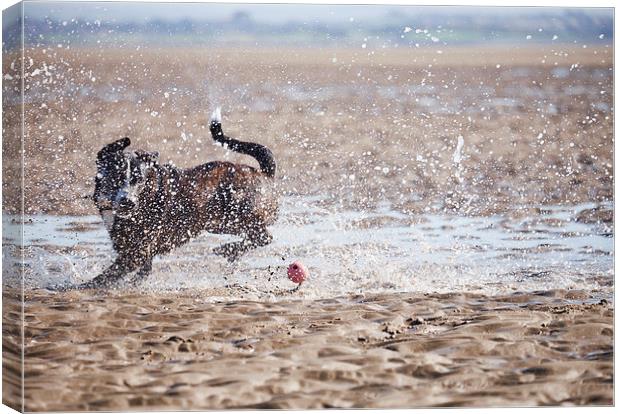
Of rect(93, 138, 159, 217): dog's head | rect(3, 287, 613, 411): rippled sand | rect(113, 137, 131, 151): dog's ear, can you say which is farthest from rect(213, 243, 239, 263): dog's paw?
rect(113, 137, 131, 151): dog's ear

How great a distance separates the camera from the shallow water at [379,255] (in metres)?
6.70

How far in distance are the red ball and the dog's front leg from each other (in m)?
0.71

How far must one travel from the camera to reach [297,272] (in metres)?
6.85

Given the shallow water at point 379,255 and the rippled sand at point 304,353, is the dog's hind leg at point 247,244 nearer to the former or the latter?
the shallow water at point 379,255

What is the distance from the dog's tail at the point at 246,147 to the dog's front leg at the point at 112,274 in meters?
0.69

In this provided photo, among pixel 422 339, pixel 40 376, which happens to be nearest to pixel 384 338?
pixel 422 339

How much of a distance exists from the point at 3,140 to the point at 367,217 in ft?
5.51

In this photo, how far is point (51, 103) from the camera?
657 cm

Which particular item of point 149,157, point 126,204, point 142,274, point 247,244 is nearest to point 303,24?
point 149,157

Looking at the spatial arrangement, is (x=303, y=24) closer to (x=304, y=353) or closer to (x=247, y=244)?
(x=247, y=244)

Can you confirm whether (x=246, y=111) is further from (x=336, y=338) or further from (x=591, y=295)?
(x=591, y=295)

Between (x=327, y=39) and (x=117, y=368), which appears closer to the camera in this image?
(x=117, y=368)

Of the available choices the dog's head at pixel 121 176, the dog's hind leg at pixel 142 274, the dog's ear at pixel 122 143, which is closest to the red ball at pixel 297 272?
the dog's hind leg at pixel 142 274

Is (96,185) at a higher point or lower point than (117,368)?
higher
